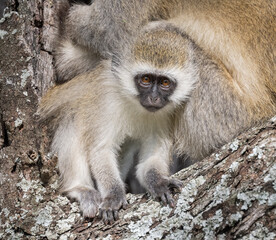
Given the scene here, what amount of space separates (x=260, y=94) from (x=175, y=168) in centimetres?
165

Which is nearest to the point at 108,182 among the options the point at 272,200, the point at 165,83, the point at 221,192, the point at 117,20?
the point at 165,83

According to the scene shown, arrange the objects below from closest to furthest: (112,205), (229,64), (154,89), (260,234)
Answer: (260,234)
(112,205)
(229,64)
(154,89)

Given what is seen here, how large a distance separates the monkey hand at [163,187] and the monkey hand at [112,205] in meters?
0.25

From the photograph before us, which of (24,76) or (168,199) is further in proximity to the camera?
(24,76)

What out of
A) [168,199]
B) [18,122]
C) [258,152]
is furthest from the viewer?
[18,122]

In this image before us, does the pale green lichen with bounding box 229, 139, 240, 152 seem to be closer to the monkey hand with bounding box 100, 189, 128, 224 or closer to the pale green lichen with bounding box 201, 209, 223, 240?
the pale green lichen with bounding box 201, 209, 223, 240

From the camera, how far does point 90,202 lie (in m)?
3.67

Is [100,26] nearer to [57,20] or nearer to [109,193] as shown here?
[57,20]

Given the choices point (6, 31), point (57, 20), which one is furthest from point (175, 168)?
point (6, 31)

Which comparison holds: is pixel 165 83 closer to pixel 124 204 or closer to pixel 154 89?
pixel 154 89

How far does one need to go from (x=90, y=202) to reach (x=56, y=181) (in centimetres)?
35

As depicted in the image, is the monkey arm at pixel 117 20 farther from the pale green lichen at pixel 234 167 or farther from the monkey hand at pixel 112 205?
the pale green lichen at pixel 234 167

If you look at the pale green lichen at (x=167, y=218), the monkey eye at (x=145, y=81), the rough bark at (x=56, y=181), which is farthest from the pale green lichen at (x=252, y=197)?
the monkey eye at (x=145, y=81)

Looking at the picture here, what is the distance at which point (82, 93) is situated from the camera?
409 centimetres
